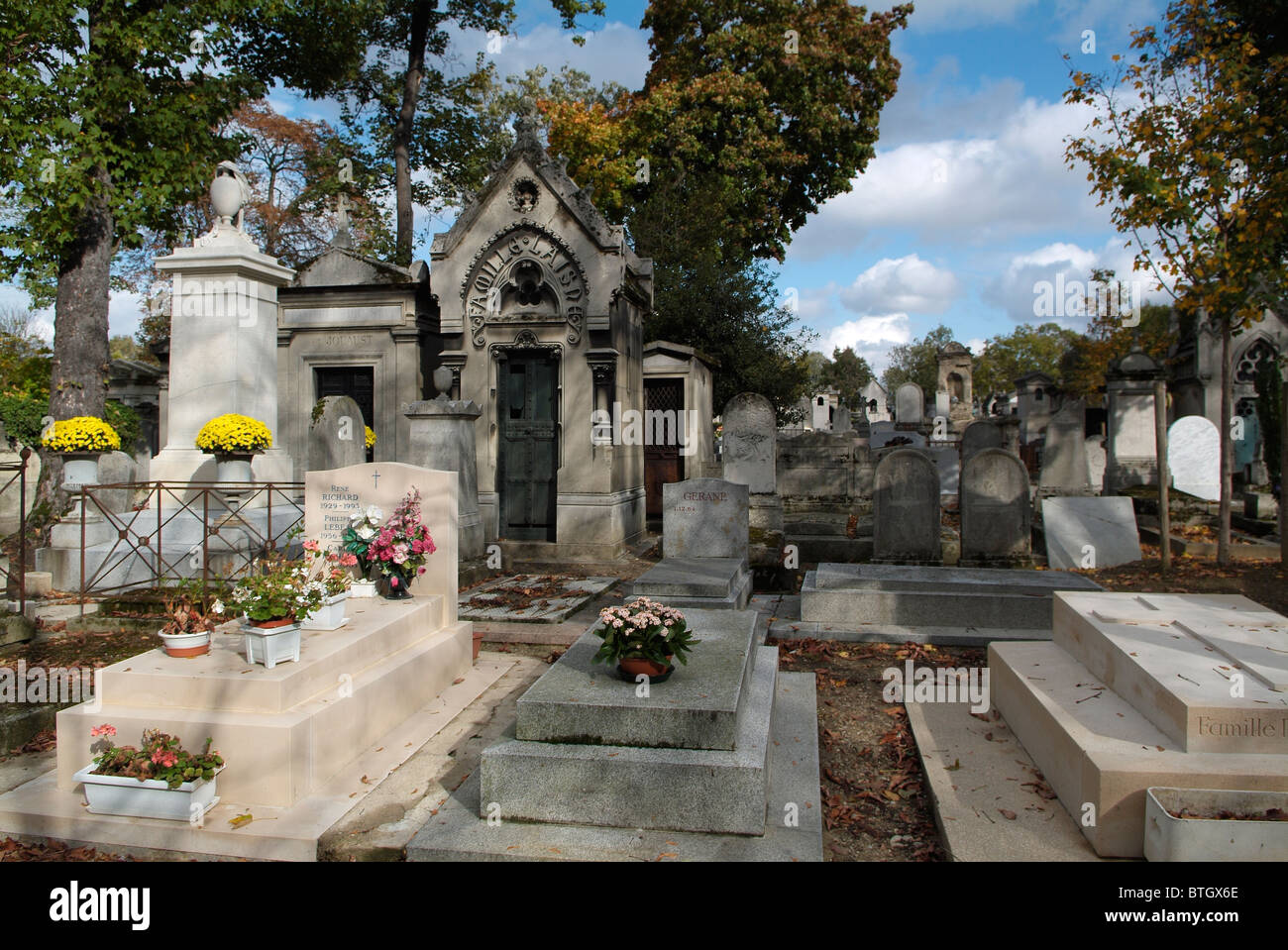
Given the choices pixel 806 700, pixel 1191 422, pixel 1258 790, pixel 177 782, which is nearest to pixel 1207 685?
pixel 1258 790

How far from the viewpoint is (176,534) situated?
8.04 metres

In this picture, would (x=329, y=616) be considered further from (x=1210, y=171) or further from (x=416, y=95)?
(x=416, y=95)

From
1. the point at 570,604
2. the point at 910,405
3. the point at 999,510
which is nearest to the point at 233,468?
the point at 570,604

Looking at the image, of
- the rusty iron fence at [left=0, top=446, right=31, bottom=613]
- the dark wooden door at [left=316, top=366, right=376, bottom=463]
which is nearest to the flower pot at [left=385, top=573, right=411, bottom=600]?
the rusty iron fence at [left=0, top=446, right=31, bottom=613]

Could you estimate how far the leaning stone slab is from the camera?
3793mm

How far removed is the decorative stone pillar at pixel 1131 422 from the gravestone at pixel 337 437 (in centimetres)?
1189

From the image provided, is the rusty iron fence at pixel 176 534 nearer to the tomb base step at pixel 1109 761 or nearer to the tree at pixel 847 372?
the tomb base step at pixel 1109 761

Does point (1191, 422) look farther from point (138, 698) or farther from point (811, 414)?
point (811, 414)

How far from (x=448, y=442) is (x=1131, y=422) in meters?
11.4

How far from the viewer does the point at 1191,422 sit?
12211 millimetres

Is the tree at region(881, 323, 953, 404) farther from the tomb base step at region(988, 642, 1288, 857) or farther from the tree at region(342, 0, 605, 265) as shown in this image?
the tomb base step at region(988, 642, 1288, 857)

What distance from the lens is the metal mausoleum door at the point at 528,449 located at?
1188 centimetres

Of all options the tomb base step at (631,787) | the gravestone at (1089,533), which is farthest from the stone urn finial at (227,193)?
the gravestone at (1089,533)

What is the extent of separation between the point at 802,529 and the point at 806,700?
5884 mm
